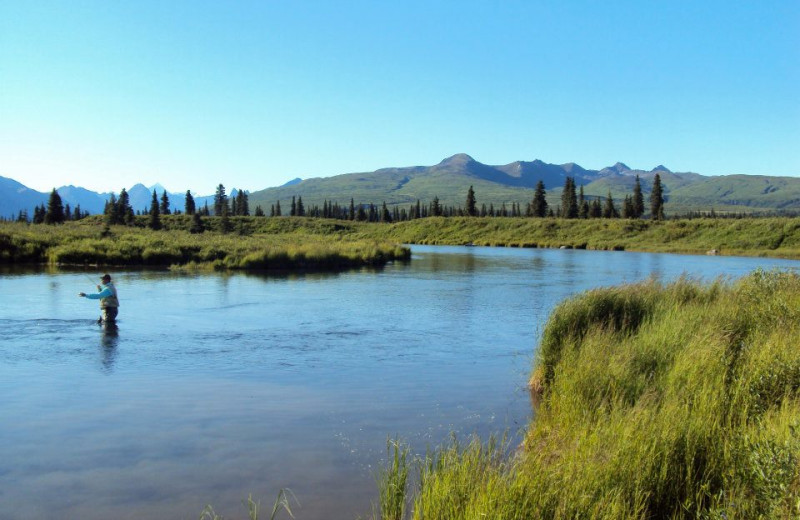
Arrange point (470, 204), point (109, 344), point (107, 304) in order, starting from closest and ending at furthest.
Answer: point (109, 344), point (107, 304), point (470, 204)

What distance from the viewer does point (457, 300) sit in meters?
27.1

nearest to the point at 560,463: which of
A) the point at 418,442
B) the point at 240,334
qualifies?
the point at 418,442

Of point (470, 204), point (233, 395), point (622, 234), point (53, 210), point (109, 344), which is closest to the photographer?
point (233, 395)

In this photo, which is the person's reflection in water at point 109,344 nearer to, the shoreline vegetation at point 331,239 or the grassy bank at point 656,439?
the grassy bank at point 656,439

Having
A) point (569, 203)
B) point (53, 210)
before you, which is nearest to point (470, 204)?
point (569, 203)

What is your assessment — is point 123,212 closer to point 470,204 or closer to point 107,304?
point 470,204

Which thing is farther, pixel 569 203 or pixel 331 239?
pixel 569 203

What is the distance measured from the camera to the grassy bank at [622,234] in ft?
257

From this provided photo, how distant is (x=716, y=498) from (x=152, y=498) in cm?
621

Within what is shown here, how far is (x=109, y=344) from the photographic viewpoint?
54.4 ft

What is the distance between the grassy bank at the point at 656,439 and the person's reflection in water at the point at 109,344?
968 centimetres

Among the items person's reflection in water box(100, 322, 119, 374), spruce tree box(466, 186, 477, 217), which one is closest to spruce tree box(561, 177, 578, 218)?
spruce tree box(466, 186, 477, 217)

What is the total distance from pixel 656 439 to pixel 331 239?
7045 cm

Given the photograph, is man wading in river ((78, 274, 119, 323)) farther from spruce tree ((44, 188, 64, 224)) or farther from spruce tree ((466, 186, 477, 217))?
spruce tree ((466, 186, 477, 217))
